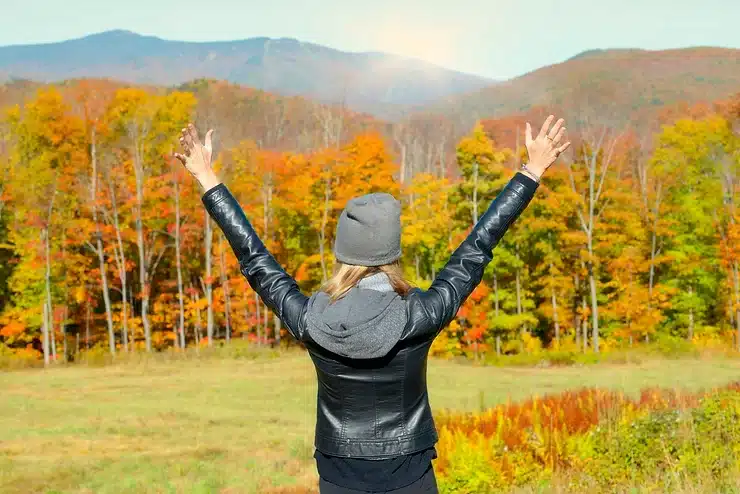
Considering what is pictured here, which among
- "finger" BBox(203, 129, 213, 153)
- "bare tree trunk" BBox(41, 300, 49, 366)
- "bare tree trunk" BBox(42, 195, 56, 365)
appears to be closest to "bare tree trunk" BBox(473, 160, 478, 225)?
"bare tree trunk" BBox(42, 195, 56, 365)

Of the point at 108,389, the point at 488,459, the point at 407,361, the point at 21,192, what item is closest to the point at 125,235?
the point at 21,192

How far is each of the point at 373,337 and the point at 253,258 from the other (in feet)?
2.15

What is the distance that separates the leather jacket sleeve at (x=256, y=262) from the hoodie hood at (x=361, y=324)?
215 mm

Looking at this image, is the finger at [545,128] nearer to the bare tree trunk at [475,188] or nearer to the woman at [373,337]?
the woman at [373,337]

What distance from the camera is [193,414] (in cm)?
1634

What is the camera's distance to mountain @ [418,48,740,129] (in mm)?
137250

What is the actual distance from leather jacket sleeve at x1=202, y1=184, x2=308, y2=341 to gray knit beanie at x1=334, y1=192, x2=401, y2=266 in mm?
254

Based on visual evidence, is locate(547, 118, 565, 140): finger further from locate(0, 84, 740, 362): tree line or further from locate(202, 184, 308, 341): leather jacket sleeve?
locate(0, 84, 740, 362): tree line

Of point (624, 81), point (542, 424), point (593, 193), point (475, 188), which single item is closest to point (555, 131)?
point (542, 424)

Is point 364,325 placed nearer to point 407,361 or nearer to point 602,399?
point 407,361

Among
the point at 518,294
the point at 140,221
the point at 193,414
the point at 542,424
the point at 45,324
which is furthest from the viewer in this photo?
the point at 518,294

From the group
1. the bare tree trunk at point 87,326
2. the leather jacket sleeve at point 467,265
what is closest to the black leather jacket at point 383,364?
the leather jacket sleeve at point 467,265

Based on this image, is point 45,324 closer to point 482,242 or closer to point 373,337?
point 482,242

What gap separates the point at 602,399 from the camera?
9664 millimetres
